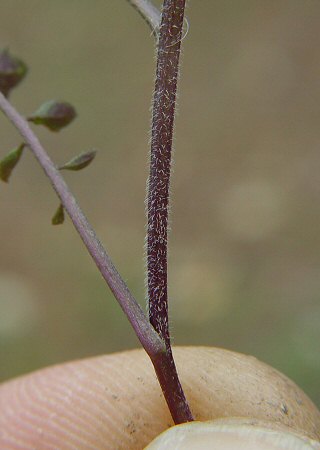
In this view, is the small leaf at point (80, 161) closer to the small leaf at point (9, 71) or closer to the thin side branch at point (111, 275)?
the thin side branch at point (111, 275)

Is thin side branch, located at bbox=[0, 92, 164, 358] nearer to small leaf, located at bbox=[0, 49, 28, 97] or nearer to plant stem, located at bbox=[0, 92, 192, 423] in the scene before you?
plant stem, located at bbox=[0, 92, 192, 423]

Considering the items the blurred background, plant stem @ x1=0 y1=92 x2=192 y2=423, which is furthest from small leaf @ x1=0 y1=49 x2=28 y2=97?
the blurred background

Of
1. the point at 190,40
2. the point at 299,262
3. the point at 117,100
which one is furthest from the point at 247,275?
the point at 190,40

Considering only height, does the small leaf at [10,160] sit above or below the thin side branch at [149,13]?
below

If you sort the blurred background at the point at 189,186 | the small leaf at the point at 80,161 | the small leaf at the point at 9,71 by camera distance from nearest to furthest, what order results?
1. the small leaf at the point at 80,161
2. the small leaf at the point at 9,71
3. the blurred background at the point at 189,186

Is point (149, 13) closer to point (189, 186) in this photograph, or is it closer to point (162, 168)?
point (162, 168)

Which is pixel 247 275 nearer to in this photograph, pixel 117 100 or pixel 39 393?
pixel 117 100

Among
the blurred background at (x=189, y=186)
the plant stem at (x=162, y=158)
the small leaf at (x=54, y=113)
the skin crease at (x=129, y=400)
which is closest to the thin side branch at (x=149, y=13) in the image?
the plant stem at (x=162, y=158)
